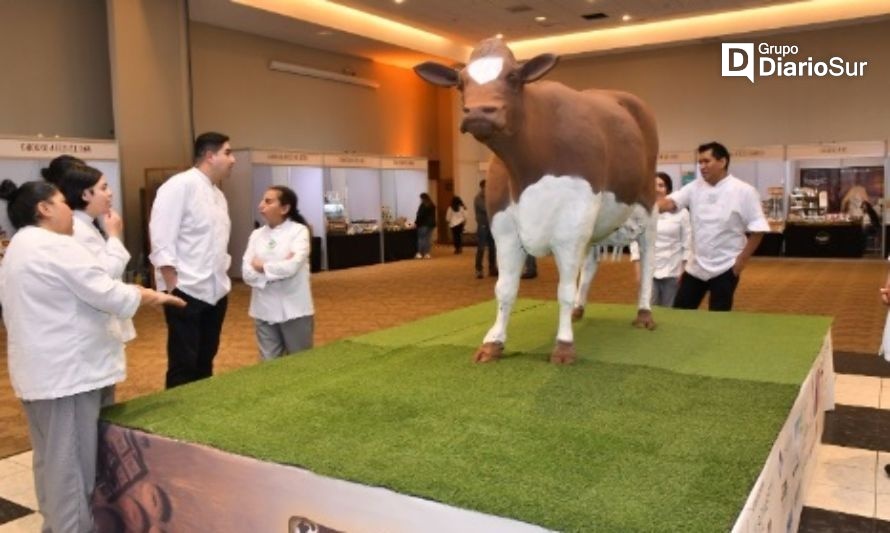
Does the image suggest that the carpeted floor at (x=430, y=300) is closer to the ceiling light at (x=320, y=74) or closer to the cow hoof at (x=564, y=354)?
the cow hoof at (x=564, y=354)

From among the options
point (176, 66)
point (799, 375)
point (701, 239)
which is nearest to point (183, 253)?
point (799, 375)

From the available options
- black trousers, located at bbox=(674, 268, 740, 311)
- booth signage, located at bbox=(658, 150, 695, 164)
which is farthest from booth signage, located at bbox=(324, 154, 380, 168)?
black trousers, located at bbox=(674, 268, 740, 311)

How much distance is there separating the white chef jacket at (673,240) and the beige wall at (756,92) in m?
12.4

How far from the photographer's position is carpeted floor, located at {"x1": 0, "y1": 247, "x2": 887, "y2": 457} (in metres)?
6.18

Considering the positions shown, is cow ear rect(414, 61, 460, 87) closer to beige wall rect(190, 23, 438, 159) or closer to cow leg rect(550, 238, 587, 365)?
cow leg rect(550, 238, 587, 365)

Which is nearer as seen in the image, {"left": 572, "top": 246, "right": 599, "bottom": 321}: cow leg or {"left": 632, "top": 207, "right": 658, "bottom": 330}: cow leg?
{"left": 632, "top": 207, "right": 658, "bottom": 330}: cow leg

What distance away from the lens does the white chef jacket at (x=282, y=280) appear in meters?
3.94

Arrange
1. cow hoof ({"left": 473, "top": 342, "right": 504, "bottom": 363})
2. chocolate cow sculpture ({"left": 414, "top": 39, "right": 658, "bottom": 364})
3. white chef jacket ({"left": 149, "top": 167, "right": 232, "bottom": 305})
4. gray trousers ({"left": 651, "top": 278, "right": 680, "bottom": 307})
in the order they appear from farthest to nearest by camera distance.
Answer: gray trousers ({"left": 651, "top": 278, "right": 680, "bottom": 307}) < white chef jacket ({"left": 149, "top": 167, "right": 232, "bottom": 305}) < cow hoof ({"left": 473, "top": 342, "right": 504, "bottom": 363}) < chocolate cow sculpture ({"left": 414, "top": 39, "right": 658, "bottom": 364})

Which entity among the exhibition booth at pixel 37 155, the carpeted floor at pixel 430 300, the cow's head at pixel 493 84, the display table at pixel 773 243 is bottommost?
the carpeted floor at pixel 430 300

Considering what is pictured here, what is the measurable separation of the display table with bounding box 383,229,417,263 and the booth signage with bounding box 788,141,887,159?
25.3 ft

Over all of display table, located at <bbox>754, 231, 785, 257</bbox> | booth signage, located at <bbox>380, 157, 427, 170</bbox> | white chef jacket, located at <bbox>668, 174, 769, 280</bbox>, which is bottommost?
display table, located at <bbox>754, 231, 785, 257</bbox>

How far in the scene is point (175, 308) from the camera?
364cm

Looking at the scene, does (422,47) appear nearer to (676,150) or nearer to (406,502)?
(676,150)

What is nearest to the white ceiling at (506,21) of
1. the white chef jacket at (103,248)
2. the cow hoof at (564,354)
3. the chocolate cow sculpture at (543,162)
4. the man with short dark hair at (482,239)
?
the man with short dark hair at (482,239)
